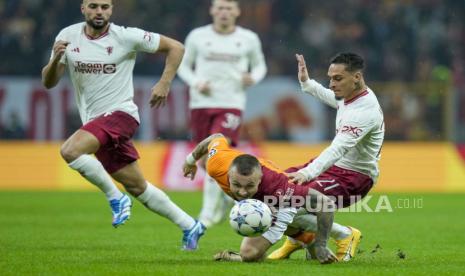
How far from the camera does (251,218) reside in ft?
25.1

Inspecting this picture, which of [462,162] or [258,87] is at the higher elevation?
[258,87]

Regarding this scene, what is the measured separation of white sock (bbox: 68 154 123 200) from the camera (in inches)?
328

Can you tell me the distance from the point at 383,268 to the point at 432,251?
1.60 m

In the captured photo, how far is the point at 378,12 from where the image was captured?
22609mm

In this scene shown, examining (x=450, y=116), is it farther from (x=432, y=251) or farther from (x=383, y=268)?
(x=383, y=268)

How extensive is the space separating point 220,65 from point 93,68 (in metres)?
3.80

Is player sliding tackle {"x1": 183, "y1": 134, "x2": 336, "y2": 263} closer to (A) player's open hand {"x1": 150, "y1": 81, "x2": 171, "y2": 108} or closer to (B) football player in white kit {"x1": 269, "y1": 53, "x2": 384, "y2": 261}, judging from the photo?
(B) football player in white kit {"x1": 269, "y1": 53, "x2": 384, "y2": 261}

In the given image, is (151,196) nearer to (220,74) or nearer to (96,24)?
(96,24)

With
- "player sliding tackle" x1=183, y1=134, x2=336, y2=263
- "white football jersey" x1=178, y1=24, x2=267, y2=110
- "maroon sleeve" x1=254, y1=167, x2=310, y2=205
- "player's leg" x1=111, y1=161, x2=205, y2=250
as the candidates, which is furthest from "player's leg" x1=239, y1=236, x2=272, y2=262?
"white football jersey" x1=178, y1=24, x2=267, y2=110

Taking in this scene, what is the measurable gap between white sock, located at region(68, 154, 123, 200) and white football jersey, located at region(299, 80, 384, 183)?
1720mm

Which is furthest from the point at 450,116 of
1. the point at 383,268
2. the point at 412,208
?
the point at 383,268

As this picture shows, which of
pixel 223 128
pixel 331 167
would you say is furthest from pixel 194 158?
pixel 223 128

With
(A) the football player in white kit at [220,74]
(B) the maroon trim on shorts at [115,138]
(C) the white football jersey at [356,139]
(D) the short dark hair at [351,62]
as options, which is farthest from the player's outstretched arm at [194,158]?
(A) the football player in white kit at [220,74]

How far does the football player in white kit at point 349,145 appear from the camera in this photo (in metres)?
7.90
